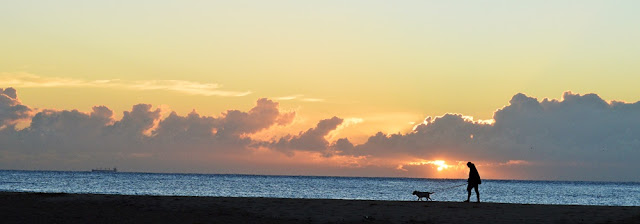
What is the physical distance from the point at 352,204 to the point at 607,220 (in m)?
10.2

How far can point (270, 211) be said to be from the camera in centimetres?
2789

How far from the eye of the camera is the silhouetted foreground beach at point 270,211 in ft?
82.1

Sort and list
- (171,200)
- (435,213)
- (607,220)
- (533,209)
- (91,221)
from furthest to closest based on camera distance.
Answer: (171,200), (533,209), (435,213), (607,220), (91,221)

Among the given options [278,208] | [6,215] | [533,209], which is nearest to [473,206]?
[533,209]

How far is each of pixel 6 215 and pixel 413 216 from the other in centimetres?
1417

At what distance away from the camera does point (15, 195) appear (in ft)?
108

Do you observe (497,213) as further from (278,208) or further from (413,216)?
(278,208)

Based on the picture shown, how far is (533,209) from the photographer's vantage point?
29172mm

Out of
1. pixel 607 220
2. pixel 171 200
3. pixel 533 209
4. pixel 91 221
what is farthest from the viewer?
pixel 171 200

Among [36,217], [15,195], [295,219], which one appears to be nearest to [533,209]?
[295,219]

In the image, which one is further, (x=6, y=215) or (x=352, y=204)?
(x=352, y=204)

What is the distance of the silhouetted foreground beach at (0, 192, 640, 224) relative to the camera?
82.1 ft

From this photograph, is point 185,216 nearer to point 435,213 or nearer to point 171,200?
point 171,200

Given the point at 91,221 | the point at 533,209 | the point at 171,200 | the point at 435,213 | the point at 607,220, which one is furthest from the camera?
the point at 171,200
